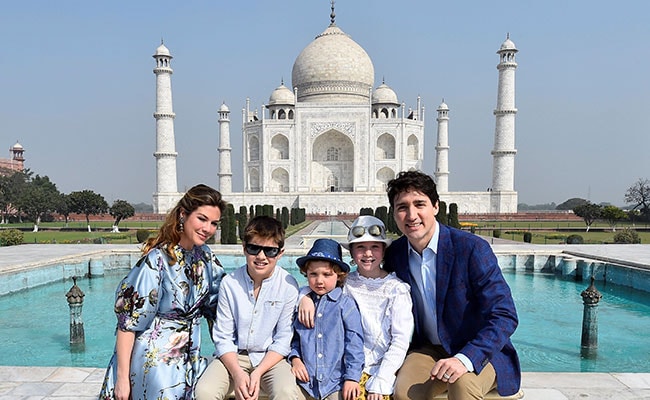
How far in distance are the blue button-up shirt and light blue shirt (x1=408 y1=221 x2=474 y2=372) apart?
0.28 m

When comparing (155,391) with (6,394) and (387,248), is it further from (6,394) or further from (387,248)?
(6,394)

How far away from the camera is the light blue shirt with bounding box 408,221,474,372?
1.93m

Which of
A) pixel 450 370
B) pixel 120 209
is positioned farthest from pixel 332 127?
pixel 450 370

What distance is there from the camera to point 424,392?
185cm

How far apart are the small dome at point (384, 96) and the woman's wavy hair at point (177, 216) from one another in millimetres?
31363

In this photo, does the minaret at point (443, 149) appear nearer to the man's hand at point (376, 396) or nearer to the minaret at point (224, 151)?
the minaret at point (224, 151)

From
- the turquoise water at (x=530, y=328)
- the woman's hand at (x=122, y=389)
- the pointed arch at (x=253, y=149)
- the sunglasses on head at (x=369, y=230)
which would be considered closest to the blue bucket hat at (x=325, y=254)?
the sunglasses on head at (x=369, y=230)

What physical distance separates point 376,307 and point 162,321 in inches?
34.7

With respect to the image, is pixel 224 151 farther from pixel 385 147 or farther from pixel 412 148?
pixel 412 148

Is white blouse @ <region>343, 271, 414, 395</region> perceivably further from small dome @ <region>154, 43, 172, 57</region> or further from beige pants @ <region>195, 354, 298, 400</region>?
small dome @ <region>154, 43, 172, 57</region>

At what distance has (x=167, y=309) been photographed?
6.02ft

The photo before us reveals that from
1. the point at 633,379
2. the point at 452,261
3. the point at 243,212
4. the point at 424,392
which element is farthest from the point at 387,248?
the point at 243,212

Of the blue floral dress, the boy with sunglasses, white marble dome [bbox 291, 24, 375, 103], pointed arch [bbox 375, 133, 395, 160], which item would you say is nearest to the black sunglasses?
the boy with sunglasses

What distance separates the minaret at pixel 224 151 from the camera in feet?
100
